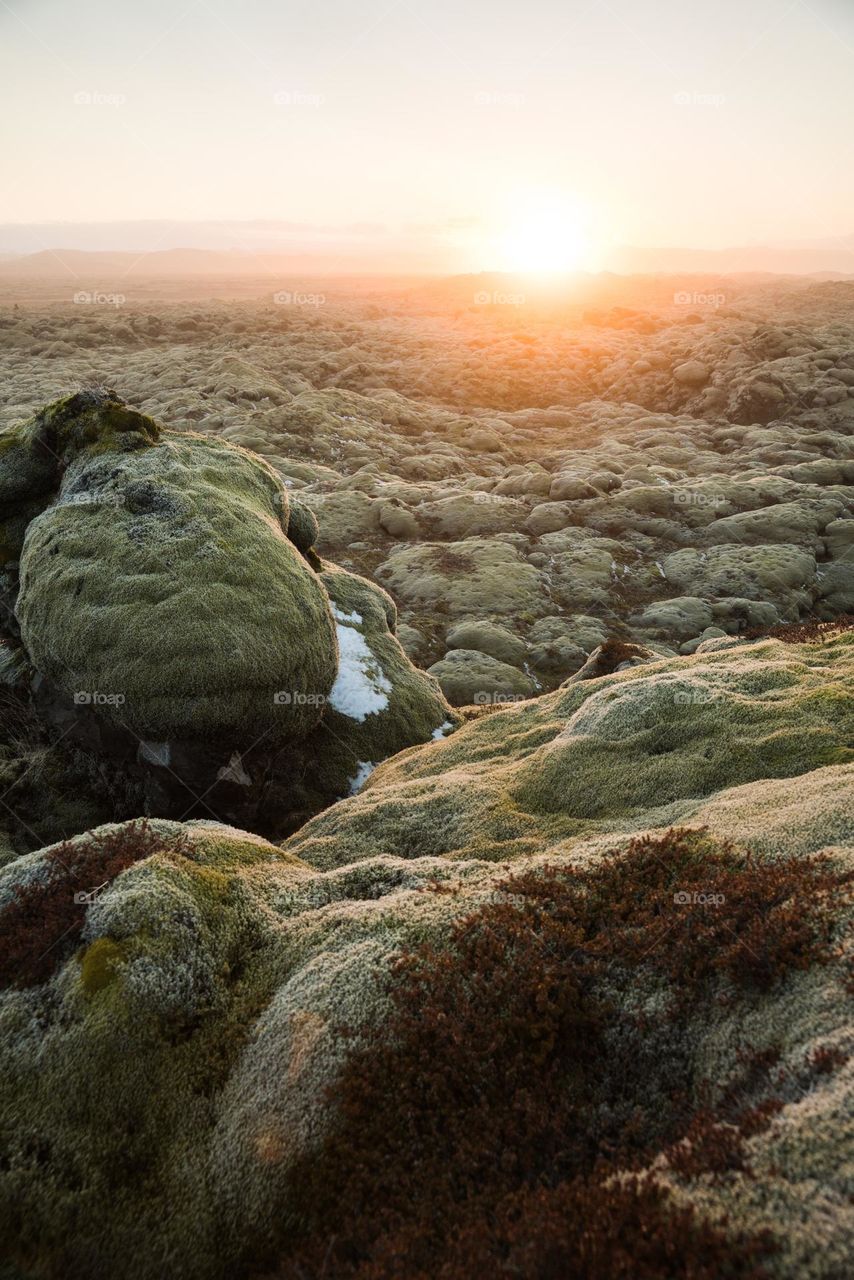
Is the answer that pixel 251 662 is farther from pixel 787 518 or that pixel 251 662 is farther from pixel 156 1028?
pixel 787 518

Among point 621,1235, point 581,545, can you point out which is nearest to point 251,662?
point 621,1235

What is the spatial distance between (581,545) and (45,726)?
43.1 m

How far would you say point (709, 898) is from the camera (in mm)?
9180

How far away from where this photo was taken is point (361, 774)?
79.2 feet
